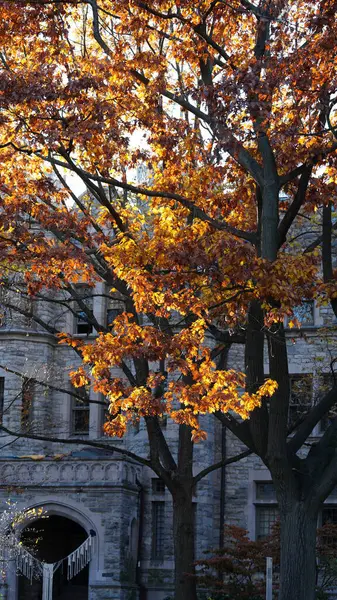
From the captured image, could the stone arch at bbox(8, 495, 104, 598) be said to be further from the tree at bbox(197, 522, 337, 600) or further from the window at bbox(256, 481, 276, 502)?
the window at bbox(256, 481, 276, 502)

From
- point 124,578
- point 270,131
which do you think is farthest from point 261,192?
point 124,578

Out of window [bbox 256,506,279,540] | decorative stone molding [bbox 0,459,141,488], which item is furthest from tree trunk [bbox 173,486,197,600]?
window [bbox 256,506,279,540]

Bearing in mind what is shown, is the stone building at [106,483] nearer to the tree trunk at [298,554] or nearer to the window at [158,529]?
the window at [158,529]

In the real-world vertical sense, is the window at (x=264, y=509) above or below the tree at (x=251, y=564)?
above

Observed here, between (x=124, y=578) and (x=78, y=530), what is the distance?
19.3ft

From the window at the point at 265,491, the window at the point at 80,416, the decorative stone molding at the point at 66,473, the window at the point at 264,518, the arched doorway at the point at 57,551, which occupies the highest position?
the window at the point at 80,416

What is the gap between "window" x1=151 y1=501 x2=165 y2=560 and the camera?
26.8m

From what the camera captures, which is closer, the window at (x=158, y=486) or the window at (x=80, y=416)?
the window at (x=158, y=486)

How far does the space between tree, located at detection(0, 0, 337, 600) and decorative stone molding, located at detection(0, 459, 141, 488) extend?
1017 cm

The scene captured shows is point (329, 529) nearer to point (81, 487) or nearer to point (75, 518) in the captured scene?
point (81, 487)

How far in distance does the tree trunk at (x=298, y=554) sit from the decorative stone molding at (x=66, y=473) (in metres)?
12.5

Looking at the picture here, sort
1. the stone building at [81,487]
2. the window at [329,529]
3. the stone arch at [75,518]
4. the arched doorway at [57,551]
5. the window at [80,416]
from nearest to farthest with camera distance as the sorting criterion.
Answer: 1. the window at [329,529]
2. the stone arch at [75,518]
3. the stone building at [81,487]
4. the arched doorway at [57,551]
5. the window at [80,416]

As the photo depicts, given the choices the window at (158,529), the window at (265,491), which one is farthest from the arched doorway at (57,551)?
the window at (265,491)

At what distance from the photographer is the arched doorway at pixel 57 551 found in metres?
28.5
